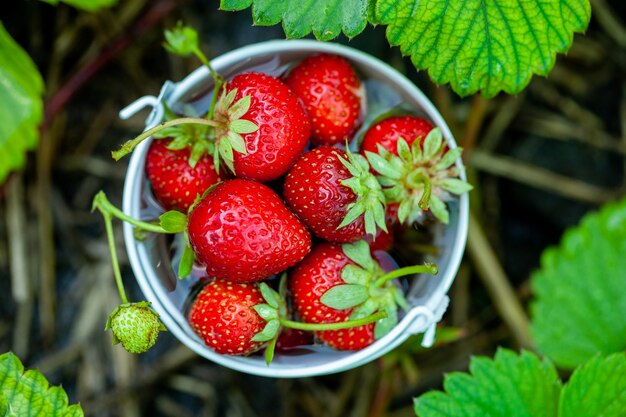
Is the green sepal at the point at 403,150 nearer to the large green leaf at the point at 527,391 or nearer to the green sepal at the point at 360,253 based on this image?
the green sepal at the point at 360,253

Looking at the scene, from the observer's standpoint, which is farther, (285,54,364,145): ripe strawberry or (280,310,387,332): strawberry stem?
(285,54,364,145): ripe strawberry

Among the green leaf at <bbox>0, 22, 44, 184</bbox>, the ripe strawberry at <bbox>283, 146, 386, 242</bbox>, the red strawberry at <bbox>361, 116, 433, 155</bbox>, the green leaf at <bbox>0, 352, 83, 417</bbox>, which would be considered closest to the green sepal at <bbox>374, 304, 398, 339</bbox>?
the ripe strawberry at <bbox>283, 146, 386, 242</bbox>

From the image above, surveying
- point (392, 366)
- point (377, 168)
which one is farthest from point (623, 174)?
point (377, 168)

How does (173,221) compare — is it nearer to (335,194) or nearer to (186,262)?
(186,262)

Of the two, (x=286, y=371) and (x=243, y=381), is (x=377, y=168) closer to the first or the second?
(x=286, y=371)

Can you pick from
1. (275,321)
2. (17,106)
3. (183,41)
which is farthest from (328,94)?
(17,106)

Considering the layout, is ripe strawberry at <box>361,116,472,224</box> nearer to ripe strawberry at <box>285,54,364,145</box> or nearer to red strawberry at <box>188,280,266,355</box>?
ripe strawberry at <box>285,54,364,145</box>
